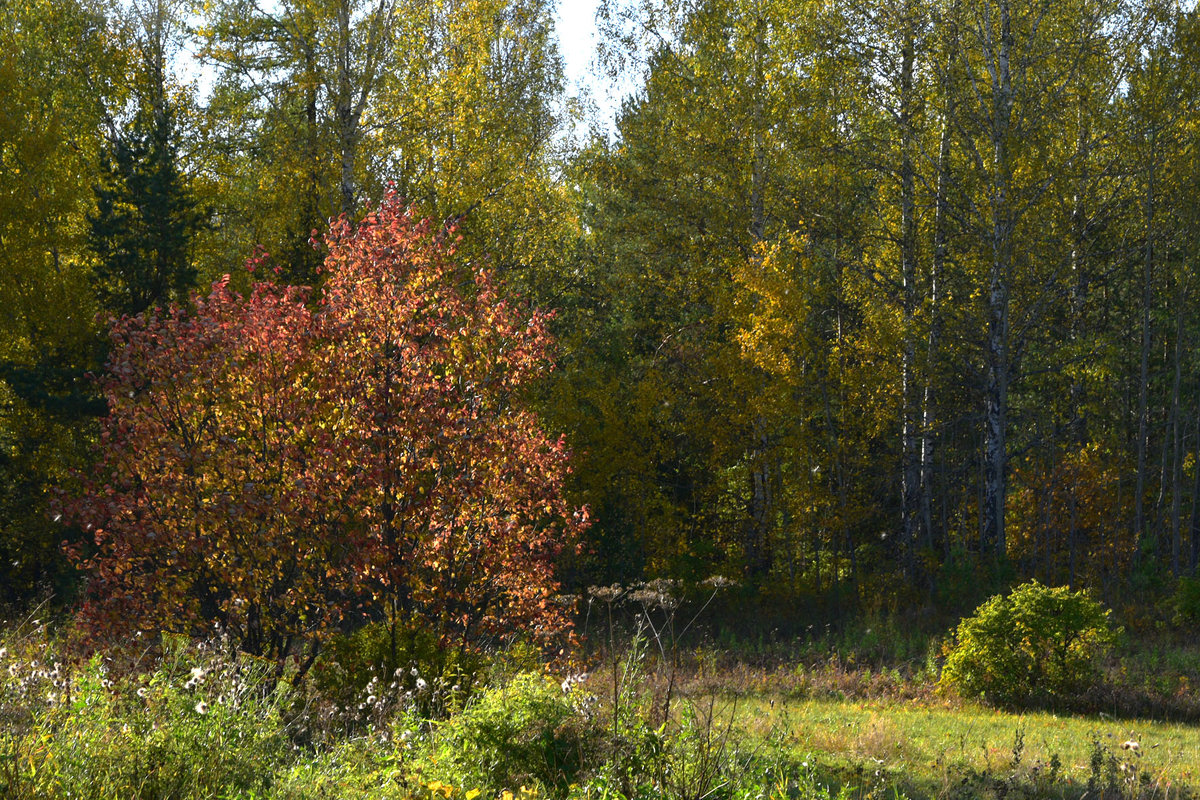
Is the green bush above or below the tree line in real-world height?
below

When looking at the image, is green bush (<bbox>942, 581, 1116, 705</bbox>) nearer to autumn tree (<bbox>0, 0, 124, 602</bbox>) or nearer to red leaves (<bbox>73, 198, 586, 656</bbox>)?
red leaves (<bbox>73, 198, 586, 656</bbox>)

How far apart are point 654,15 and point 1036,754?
1754 centimetres

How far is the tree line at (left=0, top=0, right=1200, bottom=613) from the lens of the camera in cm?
1836

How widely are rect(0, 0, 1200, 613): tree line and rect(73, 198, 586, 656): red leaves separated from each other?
958 cm

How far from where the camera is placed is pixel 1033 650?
12.0m

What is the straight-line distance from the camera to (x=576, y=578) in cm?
1980

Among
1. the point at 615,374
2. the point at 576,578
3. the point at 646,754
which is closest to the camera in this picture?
Answer: the point at 646,754

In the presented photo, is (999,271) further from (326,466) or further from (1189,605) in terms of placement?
(326,466)

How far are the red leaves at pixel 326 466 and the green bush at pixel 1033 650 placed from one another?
550 cm

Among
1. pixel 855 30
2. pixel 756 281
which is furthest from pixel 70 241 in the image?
pixel 855 30

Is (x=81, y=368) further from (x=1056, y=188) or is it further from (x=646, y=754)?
(x=1056, y=188)

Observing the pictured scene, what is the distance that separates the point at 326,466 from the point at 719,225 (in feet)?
46.5

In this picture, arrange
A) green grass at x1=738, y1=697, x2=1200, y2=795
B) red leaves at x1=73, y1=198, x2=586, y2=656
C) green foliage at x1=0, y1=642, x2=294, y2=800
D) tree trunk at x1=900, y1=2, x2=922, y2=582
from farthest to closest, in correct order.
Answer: tree trunk at x1=900, y1=2, x2=922, y2=582
red leaves at x1=73, y1=198, x2=586, y2=656
green grass at x1=738, y1=697, x2=1200, y2=795
green foliage at x1=0, y1=642, x2=294, y2=800

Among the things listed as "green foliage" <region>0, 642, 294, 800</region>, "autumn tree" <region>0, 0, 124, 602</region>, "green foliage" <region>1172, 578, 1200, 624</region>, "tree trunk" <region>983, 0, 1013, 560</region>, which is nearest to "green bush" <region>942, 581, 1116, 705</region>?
"green foliage" <region>1172, 578, 1200, 624</region>
